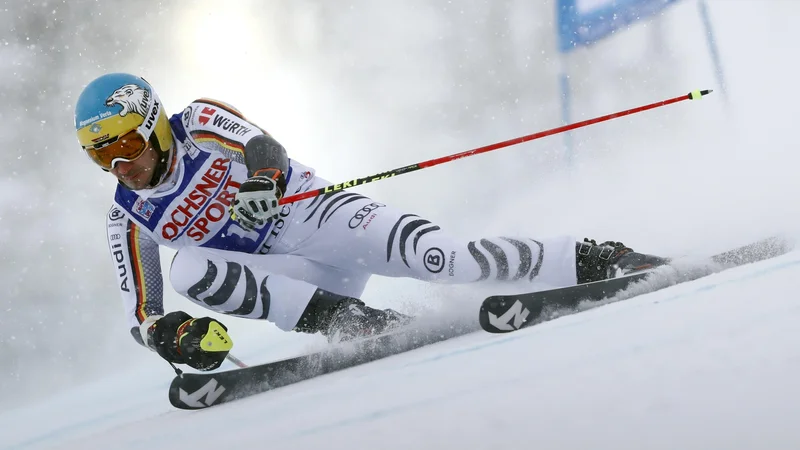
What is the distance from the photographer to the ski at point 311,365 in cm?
260

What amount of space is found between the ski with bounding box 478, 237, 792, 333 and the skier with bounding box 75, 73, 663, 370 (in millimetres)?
181

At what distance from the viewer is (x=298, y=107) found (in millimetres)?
6730

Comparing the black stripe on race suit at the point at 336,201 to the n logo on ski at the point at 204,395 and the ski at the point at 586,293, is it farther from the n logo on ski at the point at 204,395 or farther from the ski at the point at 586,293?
the ski at the point at 586,293

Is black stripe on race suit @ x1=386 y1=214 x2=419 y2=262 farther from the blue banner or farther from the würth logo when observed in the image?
the blue banner

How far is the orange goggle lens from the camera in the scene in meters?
2.65

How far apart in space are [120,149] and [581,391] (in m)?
1.85

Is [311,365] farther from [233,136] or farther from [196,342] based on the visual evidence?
[233,136]

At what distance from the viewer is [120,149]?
8.73ft

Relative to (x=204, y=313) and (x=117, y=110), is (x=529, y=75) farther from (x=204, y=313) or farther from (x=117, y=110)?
(x=117, y=110)

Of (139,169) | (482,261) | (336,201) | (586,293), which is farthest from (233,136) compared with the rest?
(586,293)

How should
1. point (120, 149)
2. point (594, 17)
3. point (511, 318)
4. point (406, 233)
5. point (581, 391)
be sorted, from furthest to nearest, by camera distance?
1. point (594, 17)
2. point (406, 233)
3. point (120, 149)
4. point (511, 318)
5. point (581, 391)

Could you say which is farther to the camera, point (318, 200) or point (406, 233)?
point (318, 200)

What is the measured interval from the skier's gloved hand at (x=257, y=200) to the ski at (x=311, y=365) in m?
0.50

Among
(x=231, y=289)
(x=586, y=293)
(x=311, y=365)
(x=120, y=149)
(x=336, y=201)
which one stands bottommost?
(x=311, y=365)
